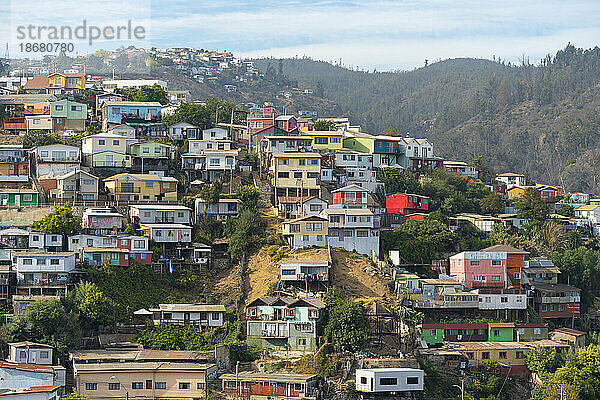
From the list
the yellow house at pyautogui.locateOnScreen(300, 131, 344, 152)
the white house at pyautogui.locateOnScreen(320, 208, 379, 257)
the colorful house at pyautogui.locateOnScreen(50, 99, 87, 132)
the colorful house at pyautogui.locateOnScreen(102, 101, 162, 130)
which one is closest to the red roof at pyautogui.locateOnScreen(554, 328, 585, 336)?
the white house at pyautogui.locateOnScreen(320, 208, 379, 257)

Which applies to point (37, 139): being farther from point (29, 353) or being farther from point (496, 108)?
point (496, 108)

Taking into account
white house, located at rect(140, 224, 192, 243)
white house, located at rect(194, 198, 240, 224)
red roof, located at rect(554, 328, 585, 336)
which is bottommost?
red roof, located at rect(554, 328, 585, 336)

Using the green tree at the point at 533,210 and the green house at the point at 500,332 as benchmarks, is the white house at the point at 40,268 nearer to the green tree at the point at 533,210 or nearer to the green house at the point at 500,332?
the green house at the point at 500,332

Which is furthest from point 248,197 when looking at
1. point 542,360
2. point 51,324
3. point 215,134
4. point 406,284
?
point 542,360

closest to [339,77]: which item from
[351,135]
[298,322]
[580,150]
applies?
[580,150]

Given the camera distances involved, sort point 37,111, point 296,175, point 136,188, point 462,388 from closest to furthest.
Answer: point 462,388
point 136,188
point 296,175
point 37,111

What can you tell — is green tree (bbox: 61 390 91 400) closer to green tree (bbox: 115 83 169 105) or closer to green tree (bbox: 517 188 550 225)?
green tree (bbox: 517 188 550 225)
